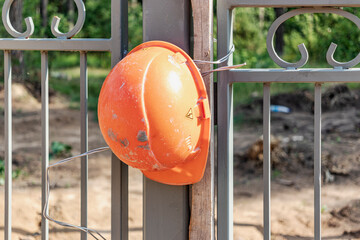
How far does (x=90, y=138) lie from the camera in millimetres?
6852

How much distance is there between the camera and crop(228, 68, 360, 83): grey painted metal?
67.3 inches

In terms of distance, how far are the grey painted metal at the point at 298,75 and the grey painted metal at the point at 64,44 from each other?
512 mm

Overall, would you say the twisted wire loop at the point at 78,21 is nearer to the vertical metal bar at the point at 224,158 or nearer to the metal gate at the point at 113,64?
the metal gate at the point at 113,64

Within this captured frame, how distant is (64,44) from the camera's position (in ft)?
6.39

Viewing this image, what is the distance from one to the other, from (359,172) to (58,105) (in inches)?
204

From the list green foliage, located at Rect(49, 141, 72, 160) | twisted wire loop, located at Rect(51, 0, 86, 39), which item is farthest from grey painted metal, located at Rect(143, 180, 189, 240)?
green foliage, located at Rect(49, 141, 72, 160)

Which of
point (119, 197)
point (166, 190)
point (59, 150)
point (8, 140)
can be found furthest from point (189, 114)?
point (59, 150)

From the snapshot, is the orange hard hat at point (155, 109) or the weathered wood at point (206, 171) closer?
the orange hard hat at point (155, 109)

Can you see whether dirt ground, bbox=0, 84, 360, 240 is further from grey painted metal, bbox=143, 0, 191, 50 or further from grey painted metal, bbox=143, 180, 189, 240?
grey painted metal, bbox=143, 0, 191, 50

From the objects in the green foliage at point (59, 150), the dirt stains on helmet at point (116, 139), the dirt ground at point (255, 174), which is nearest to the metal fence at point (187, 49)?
the dirt stains on helmet at point (116, 139)

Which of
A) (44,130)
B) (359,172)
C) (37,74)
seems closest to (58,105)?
(37,74)

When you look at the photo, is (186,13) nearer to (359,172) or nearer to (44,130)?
(44,130)

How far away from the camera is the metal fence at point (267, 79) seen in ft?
5.60

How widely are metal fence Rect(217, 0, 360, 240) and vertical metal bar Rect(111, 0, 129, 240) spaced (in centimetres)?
36
